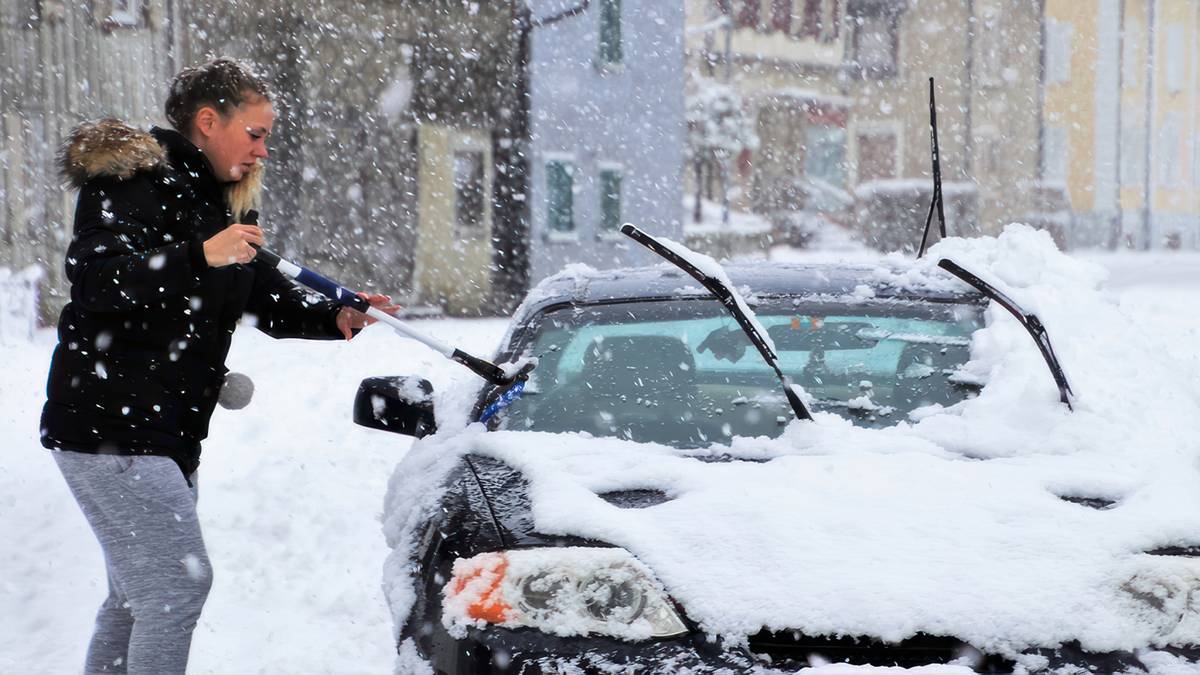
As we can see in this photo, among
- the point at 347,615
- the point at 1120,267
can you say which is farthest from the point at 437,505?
the point at 1120,267

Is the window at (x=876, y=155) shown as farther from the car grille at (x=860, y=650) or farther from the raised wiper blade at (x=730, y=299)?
the car grille at (x=860, y=650)

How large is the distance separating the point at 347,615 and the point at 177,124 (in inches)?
83.0

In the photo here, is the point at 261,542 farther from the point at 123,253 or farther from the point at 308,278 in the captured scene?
the point at 123,253

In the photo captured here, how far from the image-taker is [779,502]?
2.66 meters

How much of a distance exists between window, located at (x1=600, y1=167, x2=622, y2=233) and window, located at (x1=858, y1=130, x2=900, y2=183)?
64.0ft

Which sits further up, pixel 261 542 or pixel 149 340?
pixel 149 340

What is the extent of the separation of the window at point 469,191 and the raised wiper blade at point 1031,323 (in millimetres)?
17257

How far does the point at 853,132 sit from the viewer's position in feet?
131

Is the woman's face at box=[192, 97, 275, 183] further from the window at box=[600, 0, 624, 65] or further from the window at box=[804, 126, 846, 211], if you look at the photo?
the window at box=[804, 126, 846, 211]

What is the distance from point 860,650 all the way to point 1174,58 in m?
45.0

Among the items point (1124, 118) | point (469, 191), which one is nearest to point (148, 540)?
point (469, 191)

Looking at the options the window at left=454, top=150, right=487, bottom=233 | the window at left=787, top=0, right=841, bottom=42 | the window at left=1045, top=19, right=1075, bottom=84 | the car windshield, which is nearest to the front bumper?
the car windshield

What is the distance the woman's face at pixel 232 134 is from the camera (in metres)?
3.11

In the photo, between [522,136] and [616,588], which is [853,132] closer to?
[522,136]
